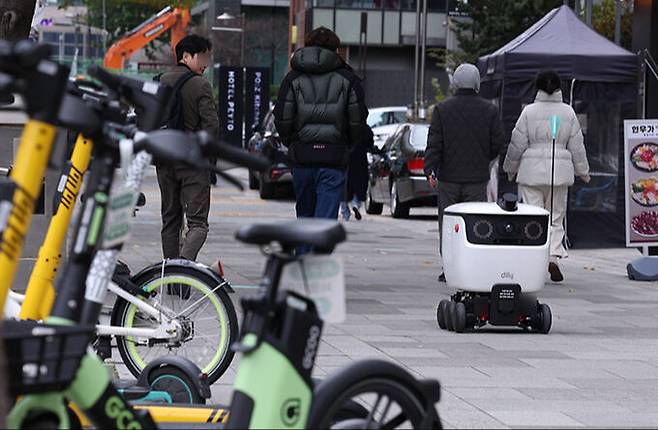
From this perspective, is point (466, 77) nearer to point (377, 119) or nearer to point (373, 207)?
point (373, 207)

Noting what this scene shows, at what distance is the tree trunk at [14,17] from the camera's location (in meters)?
12.4

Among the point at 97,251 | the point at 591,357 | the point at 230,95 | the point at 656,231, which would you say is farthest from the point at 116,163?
the point at 230,95

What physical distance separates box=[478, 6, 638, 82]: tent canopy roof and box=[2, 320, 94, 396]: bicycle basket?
14.1 m

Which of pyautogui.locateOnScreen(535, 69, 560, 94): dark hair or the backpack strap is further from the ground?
the backpack strap

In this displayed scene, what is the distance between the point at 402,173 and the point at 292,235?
2049 cm

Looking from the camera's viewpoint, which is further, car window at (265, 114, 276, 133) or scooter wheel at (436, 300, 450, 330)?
car window at (265, 114, 276, 133)

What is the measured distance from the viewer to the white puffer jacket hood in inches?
575

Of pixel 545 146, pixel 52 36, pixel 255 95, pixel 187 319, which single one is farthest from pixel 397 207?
pixel 52 36

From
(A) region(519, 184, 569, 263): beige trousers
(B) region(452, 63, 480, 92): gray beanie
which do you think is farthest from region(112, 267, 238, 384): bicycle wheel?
(A) region(519, 184, 569, 263): beige trousers

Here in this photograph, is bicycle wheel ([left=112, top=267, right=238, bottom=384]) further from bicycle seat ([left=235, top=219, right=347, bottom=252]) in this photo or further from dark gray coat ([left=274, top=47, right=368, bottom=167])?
dark gray coat ([left=274, top=47, right=368, bottom=167])

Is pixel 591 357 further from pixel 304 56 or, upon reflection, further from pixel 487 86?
pixel 487 86

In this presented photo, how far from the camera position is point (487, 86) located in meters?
19.1

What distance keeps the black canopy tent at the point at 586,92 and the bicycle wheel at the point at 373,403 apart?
13.5 m

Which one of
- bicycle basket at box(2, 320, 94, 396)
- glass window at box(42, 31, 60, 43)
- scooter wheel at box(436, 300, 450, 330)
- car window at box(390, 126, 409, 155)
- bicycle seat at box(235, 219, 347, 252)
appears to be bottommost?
glass window at box(42, 31, 60, 43)
